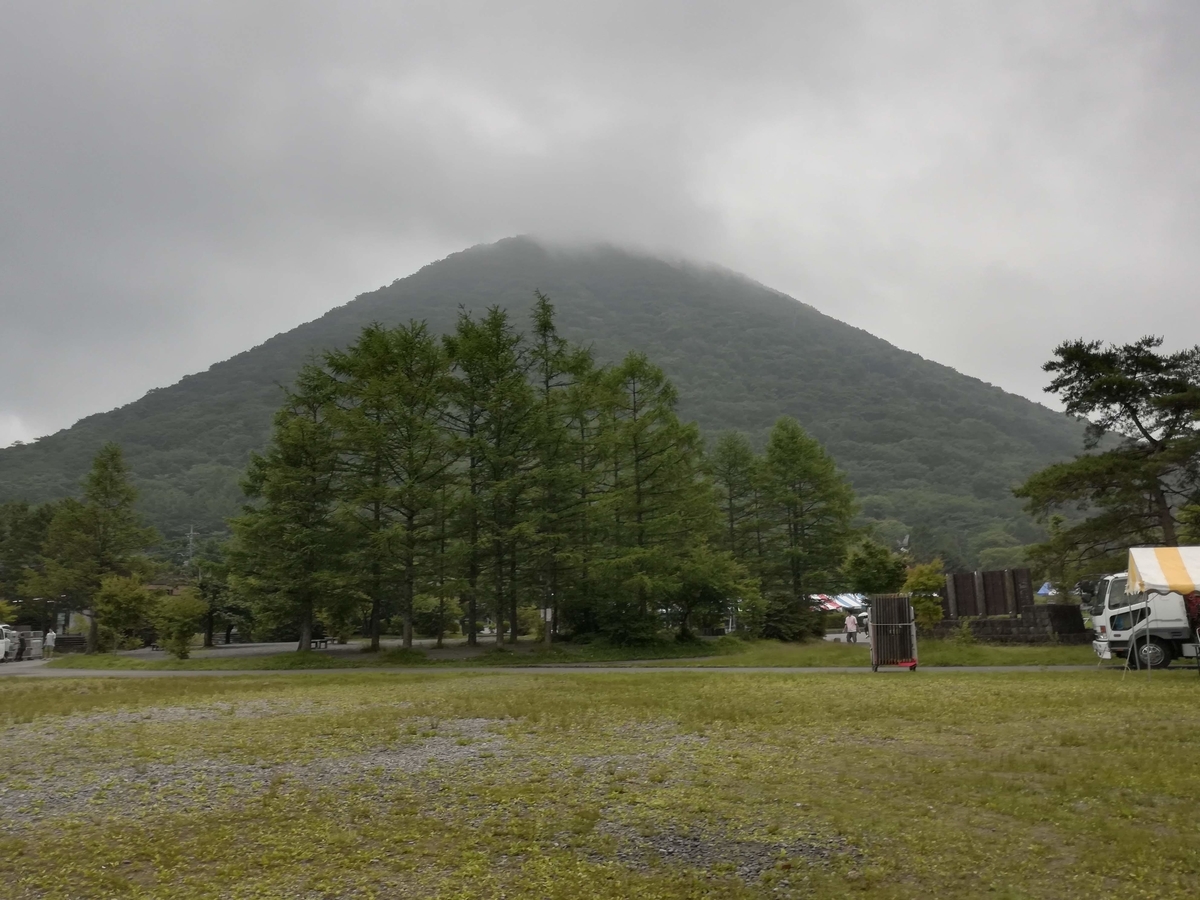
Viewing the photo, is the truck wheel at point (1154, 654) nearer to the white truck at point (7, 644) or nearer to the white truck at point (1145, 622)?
the white truck at point (1145, 622)

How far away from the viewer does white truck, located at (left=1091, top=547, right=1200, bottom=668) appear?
767 inches

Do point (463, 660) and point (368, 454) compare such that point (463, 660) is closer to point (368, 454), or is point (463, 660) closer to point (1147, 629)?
point (368, 454)

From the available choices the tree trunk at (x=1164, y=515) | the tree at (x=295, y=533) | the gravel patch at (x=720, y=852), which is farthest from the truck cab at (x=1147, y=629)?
the tree at (x=295, y=533)

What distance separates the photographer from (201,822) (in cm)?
704

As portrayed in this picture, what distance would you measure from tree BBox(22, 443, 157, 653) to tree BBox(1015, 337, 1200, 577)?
Result: 1585 inches

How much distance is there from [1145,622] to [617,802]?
17.7 m

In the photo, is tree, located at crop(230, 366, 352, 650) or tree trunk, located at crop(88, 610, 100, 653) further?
tree trunk, located at crop(88, 610, 100, 653)

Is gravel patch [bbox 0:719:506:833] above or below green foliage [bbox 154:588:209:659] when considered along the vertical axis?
below

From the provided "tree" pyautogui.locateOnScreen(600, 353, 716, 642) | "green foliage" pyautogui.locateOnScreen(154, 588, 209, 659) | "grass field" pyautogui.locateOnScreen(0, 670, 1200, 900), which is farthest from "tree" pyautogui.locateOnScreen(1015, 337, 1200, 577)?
"green foliage" pyautogui.locateOnScreen(154, 588, 209, 659)

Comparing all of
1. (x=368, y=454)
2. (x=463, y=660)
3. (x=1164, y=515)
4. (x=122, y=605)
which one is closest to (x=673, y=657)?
(x=463, y=660)

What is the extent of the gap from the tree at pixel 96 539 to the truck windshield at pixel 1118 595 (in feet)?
133

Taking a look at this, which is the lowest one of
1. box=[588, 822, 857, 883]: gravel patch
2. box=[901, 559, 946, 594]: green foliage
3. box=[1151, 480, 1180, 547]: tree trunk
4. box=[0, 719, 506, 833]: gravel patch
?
box=[588, 822, 857, 883]: gravel patch

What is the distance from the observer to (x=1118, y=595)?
2084cm

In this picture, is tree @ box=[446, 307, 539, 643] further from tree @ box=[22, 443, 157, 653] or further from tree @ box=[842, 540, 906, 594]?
tree @ box=[22, 443, 157, 653]
